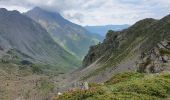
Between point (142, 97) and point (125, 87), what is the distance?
326cm

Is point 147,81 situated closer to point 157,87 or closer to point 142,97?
point 157,87

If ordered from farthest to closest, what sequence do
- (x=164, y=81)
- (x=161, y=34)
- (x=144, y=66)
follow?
1. (x=161, y=34)
2. (x=144, y=66)
3. (x=164, y=81)

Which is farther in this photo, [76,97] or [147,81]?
[147,81]

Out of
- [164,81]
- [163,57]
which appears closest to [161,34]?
[163,57]

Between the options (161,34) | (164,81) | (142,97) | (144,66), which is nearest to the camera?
(142,97)

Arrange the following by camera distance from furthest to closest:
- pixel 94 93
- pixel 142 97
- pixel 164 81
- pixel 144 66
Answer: pixel 144 66, pixel 164 81, pixel 94 93, pixel 142 97

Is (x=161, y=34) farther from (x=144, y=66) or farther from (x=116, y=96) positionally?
(x=116, y=96)

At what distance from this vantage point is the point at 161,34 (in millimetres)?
195000

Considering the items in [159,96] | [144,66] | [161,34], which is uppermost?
[161,34]

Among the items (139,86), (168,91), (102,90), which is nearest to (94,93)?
(102,90)

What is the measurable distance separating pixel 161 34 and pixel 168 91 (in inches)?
6698

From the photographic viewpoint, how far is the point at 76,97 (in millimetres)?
27406

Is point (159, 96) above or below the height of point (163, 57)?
below

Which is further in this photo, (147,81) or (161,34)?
(161,34)
